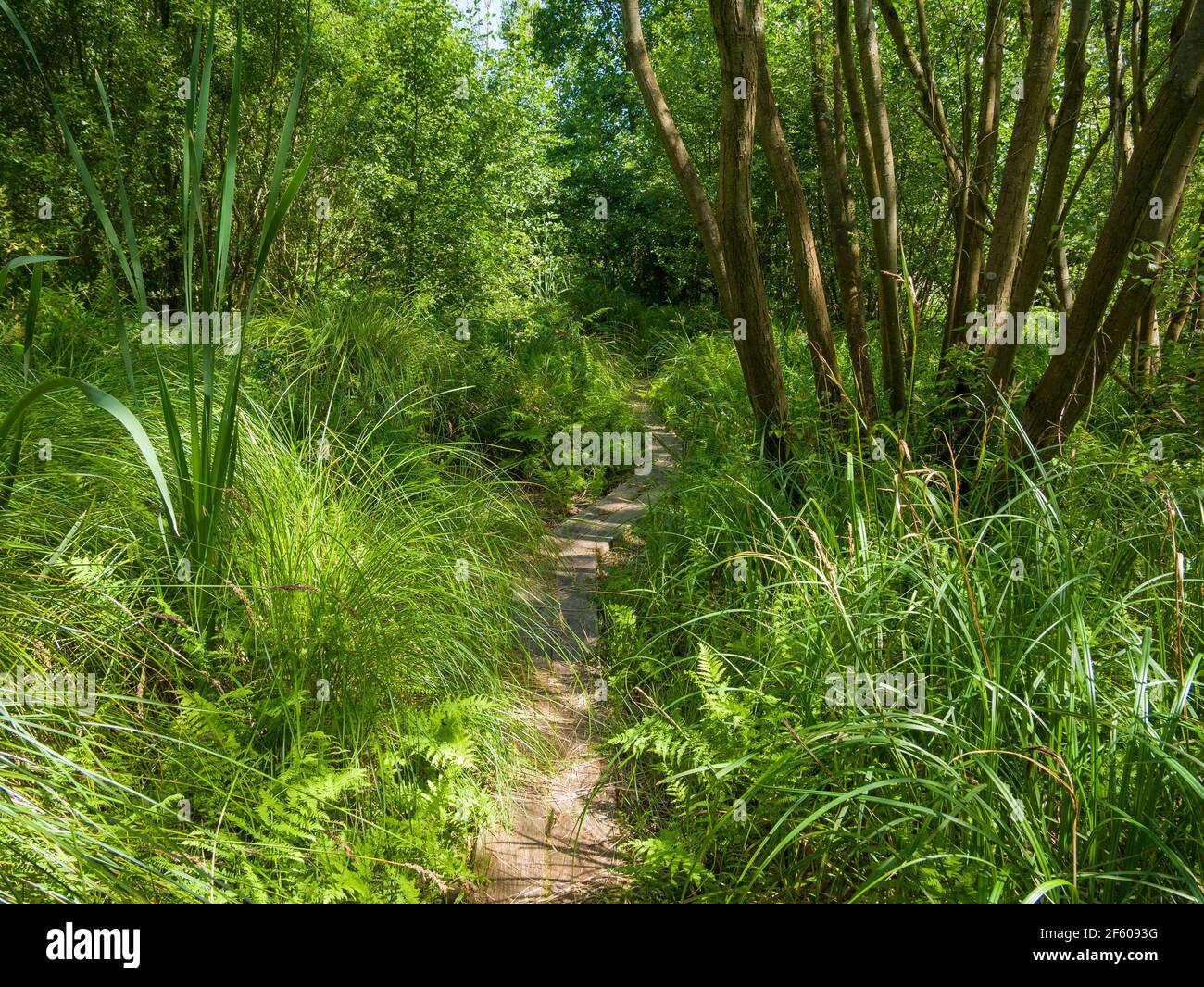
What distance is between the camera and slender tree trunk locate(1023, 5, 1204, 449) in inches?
117

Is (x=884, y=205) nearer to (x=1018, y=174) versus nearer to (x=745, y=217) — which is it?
(x=1018, y=174)

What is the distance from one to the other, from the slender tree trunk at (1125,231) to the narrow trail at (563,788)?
2.38m

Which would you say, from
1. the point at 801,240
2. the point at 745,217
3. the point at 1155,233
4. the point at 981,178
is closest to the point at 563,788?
the point at 745,217

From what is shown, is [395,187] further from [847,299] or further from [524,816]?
[524,816]

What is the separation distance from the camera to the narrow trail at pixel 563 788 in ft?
7.69

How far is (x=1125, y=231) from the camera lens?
10.6ft

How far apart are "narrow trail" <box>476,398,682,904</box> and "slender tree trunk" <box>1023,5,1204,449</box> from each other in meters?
2.38

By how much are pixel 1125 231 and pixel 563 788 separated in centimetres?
322

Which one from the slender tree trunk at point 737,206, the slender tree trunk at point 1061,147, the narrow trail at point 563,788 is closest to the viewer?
the narrow trail at point 563,788

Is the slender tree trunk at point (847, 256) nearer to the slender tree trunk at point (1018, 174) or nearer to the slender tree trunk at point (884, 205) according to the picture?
the slender tree trunk at point (884, 205)

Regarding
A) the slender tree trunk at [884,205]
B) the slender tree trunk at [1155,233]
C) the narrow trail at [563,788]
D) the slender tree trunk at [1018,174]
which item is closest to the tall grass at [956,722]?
the narrow trail at [563,788]
